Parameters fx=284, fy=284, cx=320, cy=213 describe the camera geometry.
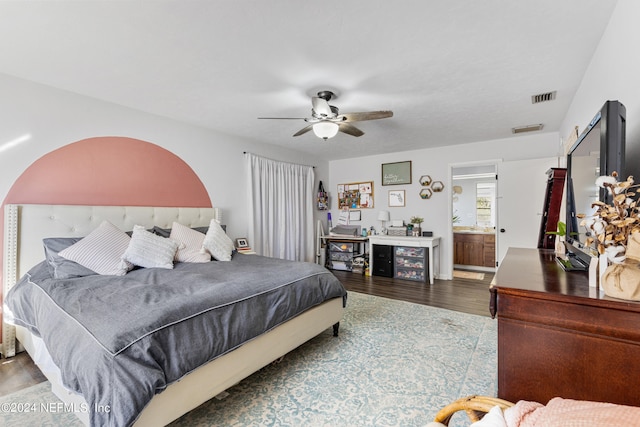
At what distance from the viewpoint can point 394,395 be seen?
6.16ft

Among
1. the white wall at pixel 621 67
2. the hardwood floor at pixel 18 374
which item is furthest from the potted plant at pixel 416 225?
the hardwood floor at pixel 18 374

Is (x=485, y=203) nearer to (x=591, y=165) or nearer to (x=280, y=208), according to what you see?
(x=280, y=208)

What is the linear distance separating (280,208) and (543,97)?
12.1ft

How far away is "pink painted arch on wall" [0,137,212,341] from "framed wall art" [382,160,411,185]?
340cm

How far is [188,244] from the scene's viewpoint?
9.93ft

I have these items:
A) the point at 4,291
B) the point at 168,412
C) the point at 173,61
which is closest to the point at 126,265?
the point at 4,291

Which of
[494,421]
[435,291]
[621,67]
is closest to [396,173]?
[435,291]

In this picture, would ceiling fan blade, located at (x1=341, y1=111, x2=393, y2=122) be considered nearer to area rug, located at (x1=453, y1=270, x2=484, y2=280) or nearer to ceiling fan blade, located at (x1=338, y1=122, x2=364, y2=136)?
ceiling fan blade, located at (x1=338, y1=122, x2=364, y2=136)

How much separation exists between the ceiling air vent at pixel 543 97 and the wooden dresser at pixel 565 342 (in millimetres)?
2333

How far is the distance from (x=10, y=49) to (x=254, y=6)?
6.16ft

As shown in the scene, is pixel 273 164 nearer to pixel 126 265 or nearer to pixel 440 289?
pixel 126 265

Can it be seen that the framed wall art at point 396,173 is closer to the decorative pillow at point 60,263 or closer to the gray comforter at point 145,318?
the gray comforter at point 145,318

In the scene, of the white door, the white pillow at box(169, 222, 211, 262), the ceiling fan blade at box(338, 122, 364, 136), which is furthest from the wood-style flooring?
the ceiling fan blade at box(338, 122, 364, 136)

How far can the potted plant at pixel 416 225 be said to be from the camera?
5.10m
